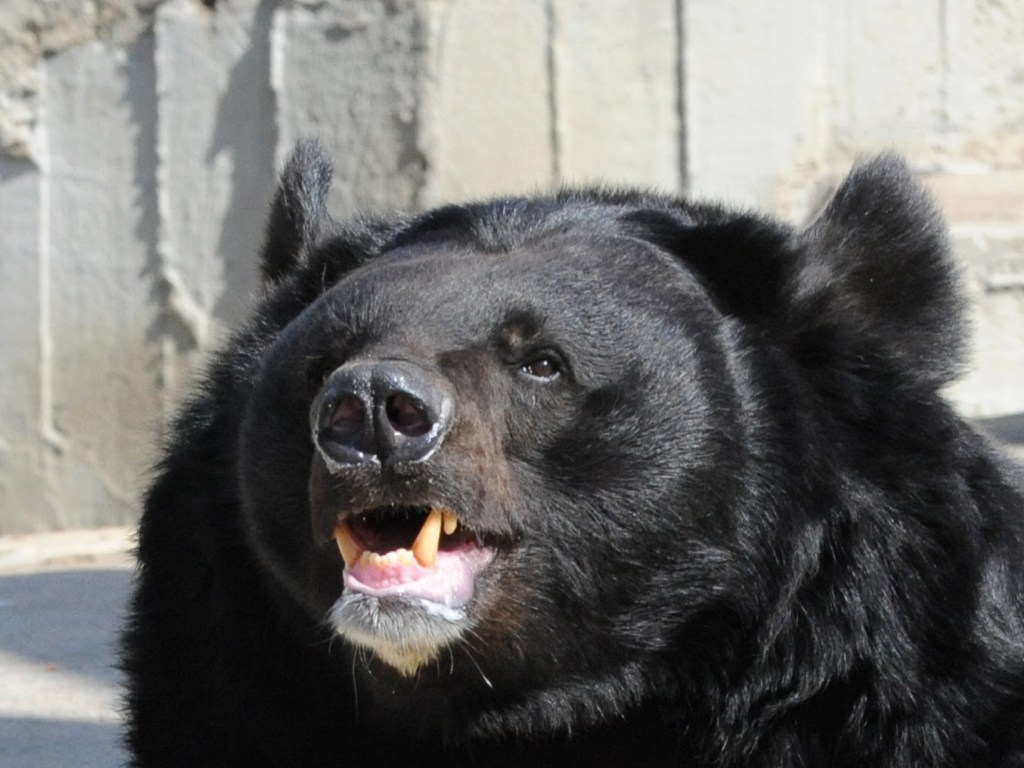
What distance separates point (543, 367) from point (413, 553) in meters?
0.43

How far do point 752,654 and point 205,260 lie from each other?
26.8 feet

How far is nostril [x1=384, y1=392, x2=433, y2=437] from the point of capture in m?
2.80

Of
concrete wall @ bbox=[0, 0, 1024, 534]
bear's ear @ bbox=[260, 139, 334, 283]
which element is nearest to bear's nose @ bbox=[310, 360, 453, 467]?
bear's ear @ bbox=[260, 139, 334, 283]

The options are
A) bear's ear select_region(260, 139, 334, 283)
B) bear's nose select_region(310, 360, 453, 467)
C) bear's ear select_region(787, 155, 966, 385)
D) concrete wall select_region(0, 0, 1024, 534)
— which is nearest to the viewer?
bear's nose select_region(310, 360, 453, 467)

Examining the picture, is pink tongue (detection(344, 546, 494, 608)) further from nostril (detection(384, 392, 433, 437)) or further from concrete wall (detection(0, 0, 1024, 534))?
concrete wall (detection(0, 0, 1024, 534))

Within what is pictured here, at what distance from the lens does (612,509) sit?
10.1 ft

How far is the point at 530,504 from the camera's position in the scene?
301cm

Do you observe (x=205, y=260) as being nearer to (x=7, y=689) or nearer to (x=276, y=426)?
(x=7, y=689)

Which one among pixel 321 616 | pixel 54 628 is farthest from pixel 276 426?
pixel 54 628

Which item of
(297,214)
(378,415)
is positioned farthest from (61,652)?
(378,415)

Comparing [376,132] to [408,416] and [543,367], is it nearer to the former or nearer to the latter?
[543,367]

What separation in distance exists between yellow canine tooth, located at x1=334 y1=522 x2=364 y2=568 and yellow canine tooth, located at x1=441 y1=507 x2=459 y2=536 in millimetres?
155

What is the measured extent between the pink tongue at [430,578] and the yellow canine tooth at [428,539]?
0.05 ft

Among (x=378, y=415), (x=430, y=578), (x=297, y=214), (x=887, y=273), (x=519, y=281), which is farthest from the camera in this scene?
(x=297, y=214)
